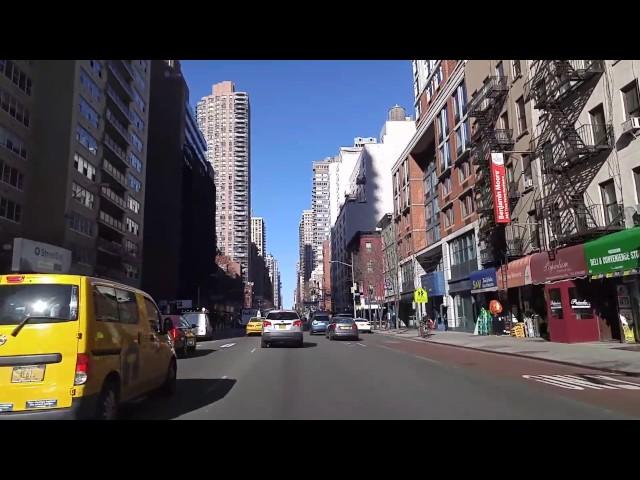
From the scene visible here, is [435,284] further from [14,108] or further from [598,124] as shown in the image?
[14,108]

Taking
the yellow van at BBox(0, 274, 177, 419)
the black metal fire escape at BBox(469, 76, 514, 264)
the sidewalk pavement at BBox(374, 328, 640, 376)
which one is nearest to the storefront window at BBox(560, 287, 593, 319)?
the sidewalk pavement at BBox(374, 328, 640, 376)

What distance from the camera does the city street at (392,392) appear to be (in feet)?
28.6

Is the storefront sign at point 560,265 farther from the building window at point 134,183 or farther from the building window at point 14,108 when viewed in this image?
the building window at point 134,183

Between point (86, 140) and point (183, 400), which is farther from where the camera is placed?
point (86, 140)

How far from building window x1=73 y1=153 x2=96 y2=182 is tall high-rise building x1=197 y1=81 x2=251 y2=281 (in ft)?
434

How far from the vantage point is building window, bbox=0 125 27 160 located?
1618 inches

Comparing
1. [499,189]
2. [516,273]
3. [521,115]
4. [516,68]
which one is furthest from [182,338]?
[516,68]

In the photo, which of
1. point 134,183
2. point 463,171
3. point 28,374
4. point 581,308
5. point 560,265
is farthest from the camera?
point 134,183

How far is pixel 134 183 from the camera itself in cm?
6875

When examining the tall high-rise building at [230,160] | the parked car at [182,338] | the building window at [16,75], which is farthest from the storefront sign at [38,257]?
the tall high-rise building at [230,160]

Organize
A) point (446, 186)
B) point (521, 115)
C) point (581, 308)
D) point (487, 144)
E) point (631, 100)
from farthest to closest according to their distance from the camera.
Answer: point (446, 186) → point (487, 144) → point (521, 115) → point (581, 308) → point (631, 100)

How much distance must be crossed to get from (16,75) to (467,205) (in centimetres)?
3680

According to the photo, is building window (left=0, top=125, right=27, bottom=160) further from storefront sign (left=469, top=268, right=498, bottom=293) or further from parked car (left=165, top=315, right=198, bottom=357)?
storefront sign (left=469, top=268, right=498, bottom=293)
